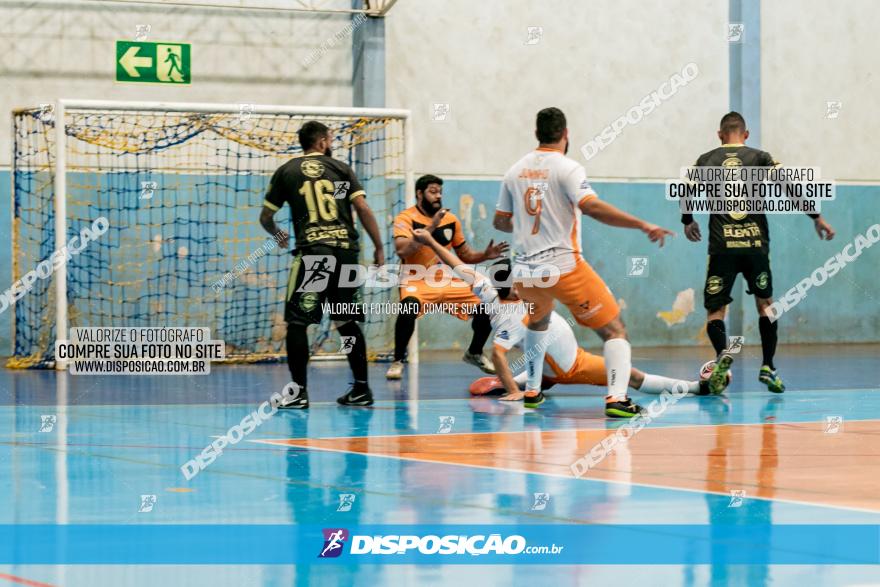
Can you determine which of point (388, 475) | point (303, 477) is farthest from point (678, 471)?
point (303, 477)

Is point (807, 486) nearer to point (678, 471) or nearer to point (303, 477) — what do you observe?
point (678, 471)

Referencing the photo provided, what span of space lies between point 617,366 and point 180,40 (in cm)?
955

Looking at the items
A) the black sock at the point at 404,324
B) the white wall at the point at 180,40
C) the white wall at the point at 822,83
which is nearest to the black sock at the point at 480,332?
the black sock at the point at 404,324

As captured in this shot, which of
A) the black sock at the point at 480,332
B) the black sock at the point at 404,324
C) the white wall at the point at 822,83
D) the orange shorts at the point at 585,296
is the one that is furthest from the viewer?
the white wall at the point at 822,83

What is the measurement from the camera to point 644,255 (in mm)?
18781

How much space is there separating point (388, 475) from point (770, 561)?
2453 mm

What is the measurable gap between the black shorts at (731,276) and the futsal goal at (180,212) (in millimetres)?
5586

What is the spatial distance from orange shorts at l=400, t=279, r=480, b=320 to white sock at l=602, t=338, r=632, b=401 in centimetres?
375

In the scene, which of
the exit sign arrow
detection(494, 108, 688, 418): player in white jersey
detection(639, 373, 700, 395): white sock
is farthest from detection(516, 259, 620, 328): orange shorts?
the exit sign arrow

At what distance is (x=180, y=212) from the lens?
16.4m

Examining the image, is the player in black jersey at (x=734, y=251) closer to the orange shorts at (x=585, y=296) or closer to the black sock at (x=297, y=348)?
the orange shorts at (x=585, y=296)

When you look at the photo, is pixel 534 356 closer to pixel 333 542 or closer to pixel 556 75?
pixel 333 542

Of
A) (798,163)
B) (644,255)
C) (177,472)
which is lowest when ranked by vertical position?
(177,472)

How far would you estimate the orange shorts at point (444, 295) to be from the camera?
12.9 metres
